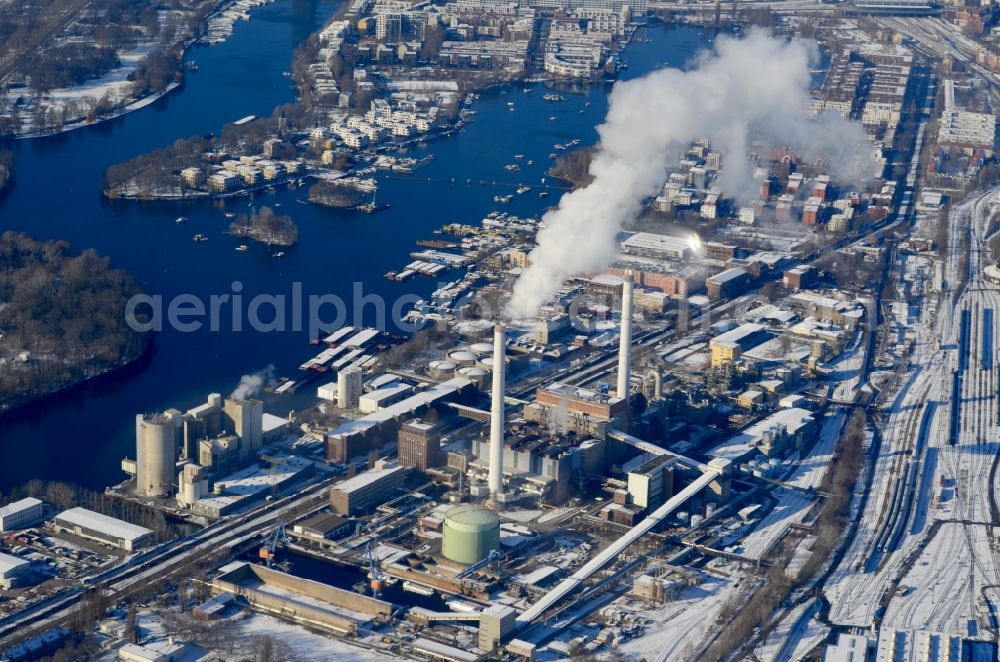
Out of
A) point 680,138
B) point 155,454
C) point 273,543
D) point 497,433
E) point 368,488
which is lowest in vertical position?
point 273,543

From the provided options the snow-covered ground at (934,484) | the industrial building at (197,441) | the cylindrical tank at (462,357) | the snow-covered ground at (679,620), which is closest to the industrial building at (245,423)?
the industrial building at (197,441)

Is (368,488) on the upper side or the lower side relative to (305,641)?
upper

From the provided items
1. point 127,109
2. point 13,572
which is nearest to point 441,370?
point 13,572

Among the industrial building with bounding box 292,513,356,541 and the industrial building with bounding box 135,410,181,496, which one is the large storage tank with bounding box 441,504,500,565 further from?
the industrial building with bounding box 135,410,181,496

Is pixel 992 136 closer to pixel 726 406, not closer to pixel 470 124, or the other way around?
pixel 470 124

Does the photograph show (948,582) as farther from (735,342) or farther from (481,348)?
(481,348)

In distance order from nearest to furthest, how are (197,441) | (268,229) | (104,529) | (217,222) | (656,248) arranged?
(104,529) → (197,441) → (656,248) → (268,229) → (217,222)
